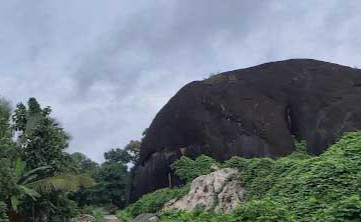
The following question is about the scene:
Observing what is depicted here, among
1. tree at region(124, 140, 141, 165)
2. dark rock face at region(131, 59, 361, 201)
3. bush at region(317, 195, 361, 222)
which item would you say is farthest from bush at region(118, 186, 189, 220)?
tree at region(124, 140, 141, 165)

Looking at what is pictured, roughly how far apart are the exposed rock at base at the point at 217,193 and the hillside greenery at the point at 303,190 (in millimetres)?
301

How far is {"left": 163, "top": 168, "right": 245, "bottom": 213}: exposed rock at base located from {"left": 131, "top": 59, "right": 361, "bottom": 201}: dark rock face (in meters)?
5.44

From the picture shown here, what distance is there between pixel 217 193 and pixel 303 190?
5.59 meters

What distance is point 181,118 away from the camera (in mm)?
→ 25703

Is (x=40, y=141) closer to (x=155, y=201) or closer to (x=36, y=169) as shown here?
(x=36, y=169)

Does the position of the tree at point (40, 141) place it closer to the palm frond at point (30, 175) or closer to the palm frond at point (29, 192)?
the palm frond at point (30, 175)

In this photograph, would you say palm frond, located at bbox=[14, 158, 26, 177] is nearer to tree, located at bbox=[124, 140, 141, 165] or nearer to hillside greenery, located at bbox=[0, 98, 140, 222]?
hillside greenery, located at bbox=[0, 98, 140, 222]

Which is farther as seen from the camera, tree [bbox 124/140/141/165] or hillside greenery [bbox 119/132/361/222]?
tree [bbox 124/140/141/165]

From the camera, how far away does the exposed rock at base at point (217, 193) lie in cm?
1727

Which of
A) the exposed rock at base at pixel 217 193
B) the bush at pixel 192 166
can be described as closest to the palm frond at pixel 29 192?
the exposed rock at base at pixel 217 193

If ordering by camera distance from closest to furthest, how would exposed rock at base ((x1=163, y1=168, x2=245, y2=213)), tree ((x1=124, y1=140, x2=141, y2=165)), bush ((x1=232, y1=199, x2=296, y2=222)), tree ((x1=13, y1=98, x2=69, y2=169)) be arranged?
bush ((x1=232, y1=199, x2=296, y2=222)), exposed rock at base ((x1=163, y1=168, x2=245, y2=213)), tree ((x1=13, y1=98, x2=69, y2=169)), tree ((x1=124, y1=140, x2=141, y2=165))

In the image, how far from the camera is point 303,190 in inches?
491

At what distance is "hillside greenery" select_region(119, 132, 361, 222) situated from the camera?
27.8 ft

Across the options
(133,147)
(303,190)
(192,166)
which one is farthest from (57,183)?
(133,147)
